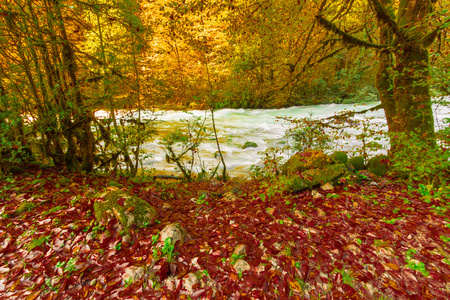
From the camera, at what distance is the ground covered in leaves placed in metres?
1.92

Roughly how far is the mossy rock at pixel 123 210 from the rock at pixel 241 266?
1.35m

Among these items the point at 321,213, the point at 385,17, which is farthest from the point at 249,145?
the point at 321,213

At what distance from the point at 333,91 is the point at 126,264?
2056 centimetres

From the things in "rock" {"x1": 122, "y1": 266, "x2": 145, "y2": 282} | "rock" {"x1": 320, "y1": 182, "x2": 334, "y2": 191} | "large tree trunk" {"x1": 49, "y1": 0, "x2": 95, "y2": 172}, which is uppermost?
"large tree trunk" {"x1": 49, "y1": 0, "x2": 95, "y2": 172}

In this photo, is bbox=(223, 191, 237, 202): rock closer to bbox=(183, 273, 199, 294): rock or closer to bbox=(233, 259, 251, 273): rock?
bbox=(233, 259, 251, 273): rock

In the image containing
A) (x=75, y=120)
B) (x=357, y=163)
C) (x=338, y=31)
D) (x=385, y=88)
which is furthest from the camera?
(x=357, y=163)

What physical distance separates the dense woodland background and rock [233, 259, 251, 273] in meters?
3.37

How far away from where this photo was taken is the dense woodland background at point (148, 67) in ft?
11.8

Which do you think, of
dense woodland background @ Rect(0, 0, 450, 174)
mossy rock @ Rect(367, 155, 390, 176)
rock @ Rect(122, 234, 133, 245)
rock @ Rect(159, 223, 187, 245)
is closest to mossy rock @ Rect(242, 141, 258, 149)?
dense woodland background @ Rect(0, 0, 450, 174)

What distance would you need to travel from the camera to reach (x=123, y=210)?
277 cm

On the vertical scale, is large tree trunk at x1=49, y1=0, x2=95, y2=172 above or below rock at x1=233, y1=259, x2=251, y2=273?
above

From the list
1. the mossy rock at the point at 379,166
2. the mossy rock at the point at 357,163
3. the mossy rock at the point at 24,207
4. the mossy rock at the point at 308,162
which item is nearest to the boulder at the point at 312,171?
the mossy rock at the point at 308,162

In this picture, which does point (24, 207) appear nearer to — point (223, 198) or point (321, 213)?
point (223, 198)

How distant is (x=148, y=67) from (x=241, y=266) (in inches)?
259
